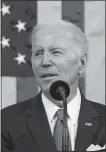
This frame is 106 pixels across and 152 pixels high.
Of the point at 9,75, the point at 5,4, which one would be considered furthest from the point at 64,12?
the point at 9,75

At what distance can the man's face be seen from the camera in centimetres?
142

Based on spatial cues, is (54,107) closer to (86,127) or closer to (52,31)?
(86,127)

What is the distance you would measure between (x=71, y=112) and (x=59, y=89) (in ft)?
1.51

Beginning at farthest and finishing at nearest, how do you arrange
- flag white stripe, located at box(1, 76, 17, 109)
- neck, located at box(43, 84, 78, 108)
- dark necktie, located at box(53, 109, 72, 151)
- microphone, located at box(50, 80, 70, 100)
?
flag white stripe, located at box(1, 76, 17, 109) < neck, located at box(43, 84, 78, 108) < dark necktie, located at box(53, 109, 72, 151) < microphone, located at box(50, 80, 70, 100)

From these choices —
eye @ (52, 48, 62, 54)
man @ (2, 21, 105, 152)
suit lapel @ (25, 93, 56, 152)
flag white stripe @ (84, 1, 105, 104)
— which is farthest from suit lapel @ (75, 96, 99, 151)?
flag white stripe @ (84, 1, 105, 104)

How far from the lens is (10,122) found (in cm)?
161

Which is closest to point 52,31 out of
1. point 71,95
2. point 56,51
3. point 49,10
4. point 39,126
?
point 56,51

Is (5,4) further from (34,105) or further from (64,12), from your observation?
(34,105)

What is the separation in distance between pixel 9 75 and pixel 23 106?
32 centimetres

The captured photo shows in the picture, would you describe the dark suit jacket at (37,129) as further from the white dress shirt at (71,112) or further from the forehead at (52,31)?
the forehead at (52,31)

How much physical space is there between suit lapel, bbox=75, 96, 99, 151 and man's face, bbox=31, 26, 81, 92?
0.13m

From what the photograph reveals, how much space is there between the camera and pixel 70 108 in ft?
5.01

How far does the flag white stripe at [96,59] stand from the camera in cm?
193

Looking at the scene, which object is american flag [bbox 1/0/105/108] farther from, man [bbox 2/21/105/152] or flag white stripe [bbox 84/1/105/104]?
man [bbox 2/21/105/152]
